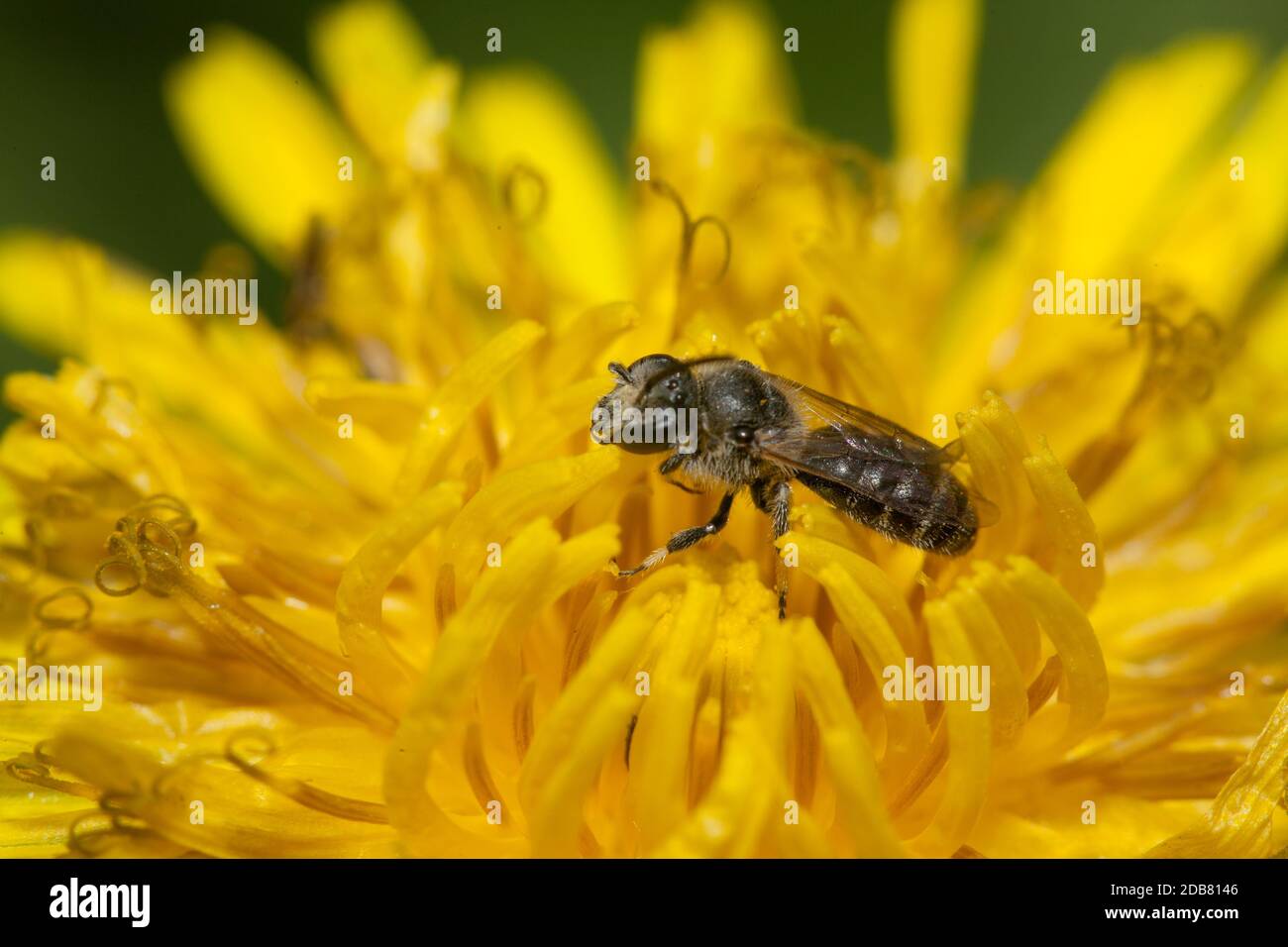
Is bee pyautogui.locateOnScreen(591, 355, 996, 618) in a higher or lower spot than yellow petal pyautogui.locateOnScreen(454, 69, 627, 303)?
lower

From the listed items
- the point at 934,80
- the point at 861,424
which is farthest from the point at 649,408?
the point at 934,80

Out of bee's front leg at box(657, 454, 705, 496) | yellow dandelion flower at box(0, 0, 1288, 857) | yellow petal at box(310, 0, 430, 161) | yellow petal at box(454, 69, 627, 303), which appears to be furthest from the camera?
yellow petal at box(454, 69, 627, 303)

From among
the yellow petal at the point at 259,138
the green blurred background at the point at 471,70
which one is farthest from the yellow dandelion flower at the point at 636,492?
the green blurred background at the point at 471,70

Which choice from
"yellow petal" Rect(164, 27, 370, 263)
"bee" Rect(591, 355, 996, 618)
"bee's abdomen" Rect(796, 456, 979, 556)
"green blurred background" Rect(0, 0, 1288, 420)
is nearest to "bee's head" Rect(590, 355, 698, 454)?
"bee" Rect(591, 355, 996, 618)

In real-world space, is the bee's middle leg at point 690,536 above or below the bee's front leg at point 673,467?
below

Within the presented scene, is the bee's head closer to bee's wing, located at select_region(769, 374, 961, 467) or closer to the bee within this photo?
the bee

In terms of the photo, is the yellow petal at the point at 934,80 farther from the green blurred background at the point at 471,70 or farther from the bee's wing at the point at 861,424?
the bee's wing at the point at 861,424
